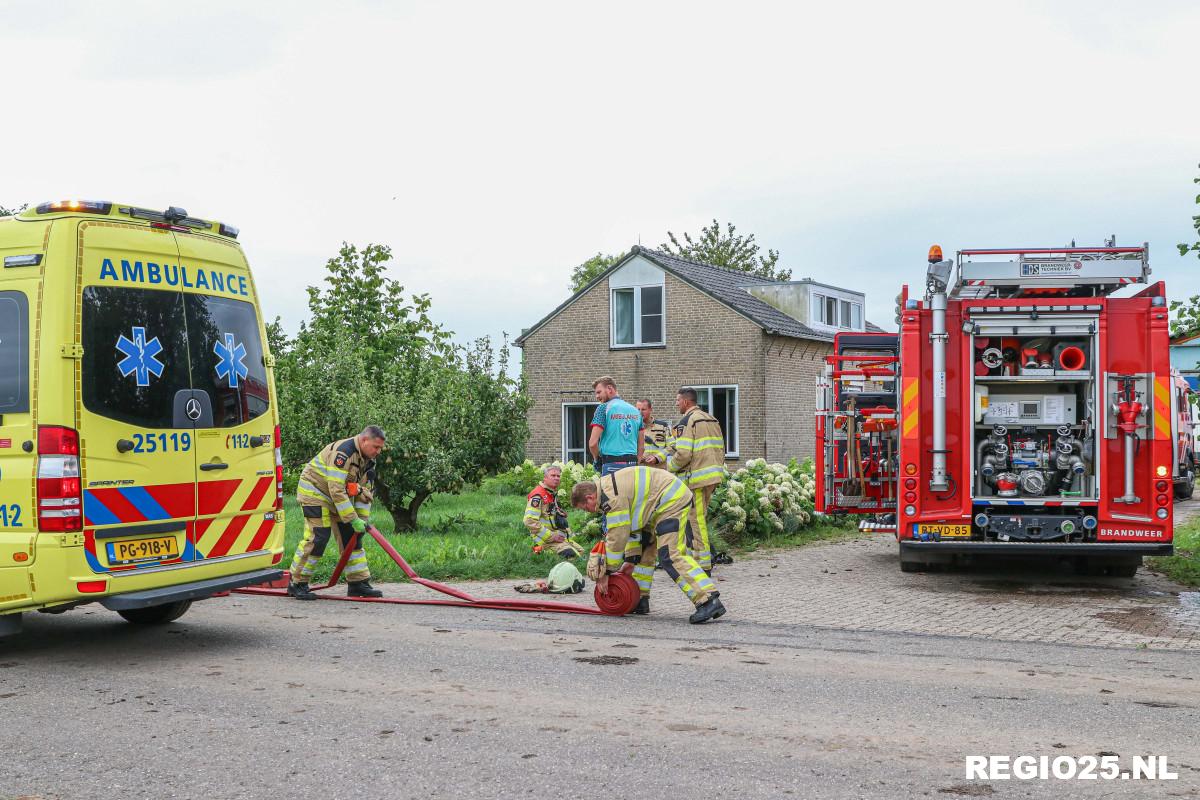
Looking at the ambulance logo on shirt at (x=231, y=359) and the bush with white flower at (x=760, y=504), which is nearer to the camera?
the ambulance logo on shirt at (x=231, y=359)

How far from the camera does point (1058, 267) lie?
37.0ft

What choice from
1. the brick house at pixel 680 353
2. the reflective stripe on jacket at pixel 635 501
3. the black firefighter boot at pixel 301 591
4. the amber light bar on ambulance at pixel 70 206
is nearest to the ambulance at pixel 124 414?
the amber light bar on ambulance at pixel 70 206

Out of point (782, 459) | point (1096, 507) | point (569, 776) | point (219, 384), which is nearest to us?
point (569, 776)

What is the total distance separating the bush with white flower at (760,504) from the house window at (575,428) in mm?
13181

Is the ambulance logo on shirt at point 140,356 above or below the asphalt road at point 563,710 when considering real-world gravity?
above

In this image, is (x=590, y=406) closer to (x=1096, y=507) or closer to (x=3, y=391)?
(x=1096, y=507)

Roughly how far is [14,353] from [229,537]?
1.81 m

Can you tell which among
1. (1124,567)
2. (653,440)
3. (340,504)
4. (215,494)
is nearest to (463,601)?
(340,504)

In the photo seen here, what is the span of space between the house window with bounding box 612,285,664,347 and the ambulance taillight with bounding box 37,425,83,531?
76.0 ft

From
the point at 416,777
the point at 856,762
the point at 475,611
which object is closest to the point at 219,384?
the point at 475,611

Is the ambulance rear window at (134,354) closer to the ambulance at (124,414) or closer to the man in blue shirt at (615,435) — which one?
the ambulance at (124,414)

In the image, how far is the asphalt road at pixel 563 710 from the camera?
4.85m

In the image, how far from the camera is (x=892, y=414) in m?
12.9

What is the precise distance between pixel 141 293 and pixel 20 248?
729mm
